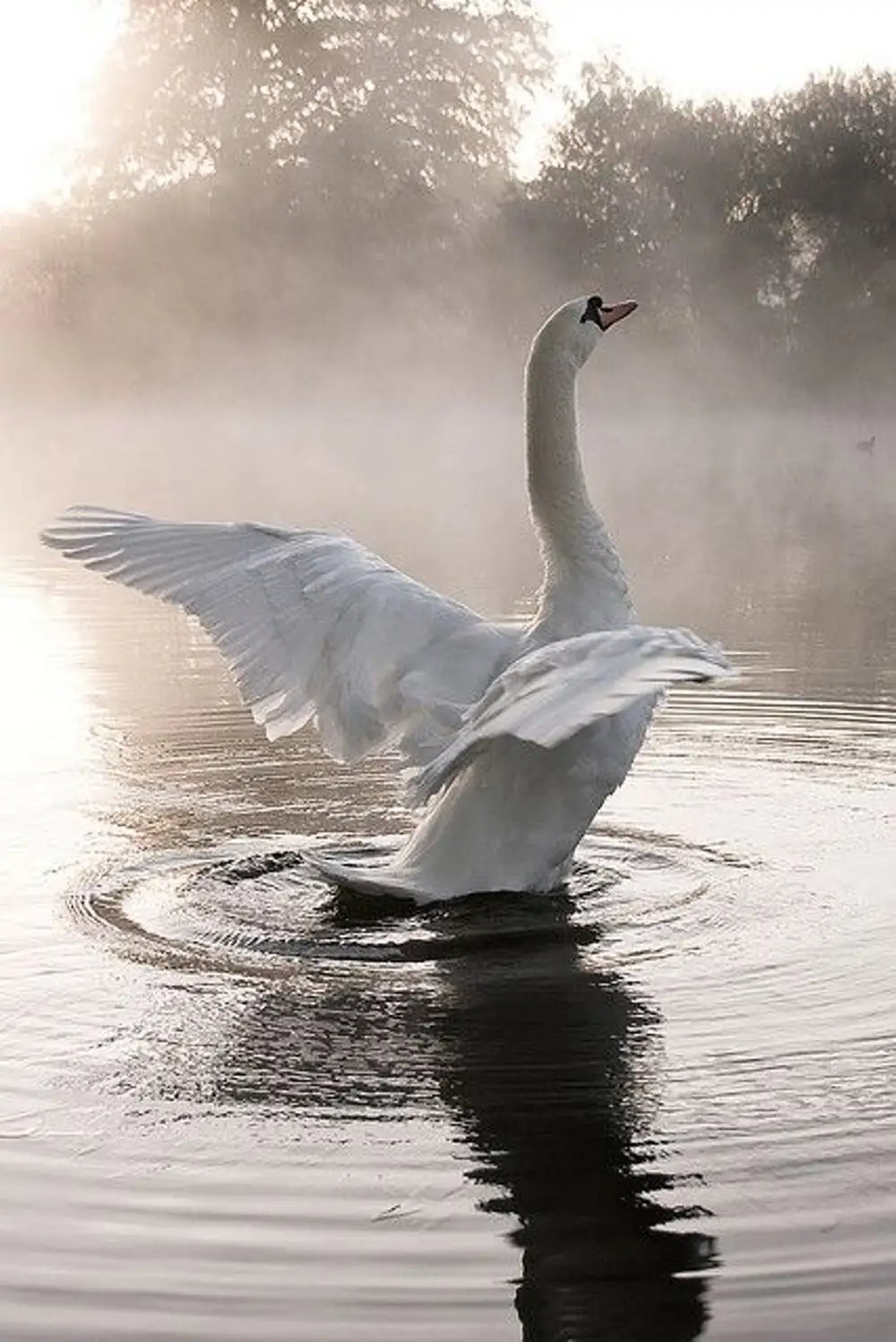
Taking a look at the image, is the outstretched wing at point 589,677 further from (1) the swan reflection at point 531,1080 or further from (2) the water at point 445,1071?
(2) the water at point 445,1071

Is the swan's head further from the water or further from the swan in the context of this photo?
the water

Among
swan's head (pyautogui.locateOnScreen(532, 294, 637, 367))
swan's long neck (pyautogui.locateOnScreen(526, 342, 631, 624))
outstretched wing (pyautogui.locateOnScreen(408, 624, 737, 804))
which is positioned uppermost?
swan's head (pyautogui.locateOnScreen(532, 294, 637, 367))

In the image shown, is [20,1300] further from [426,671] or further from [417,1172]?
[426,671]

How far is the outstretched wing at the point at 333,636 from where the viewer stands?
854 cm

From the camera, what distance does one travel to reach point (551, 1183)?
5484 millimetres

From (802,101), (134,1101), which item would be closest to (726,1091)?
(134,1101)

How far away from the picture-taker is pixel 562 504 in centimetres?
916

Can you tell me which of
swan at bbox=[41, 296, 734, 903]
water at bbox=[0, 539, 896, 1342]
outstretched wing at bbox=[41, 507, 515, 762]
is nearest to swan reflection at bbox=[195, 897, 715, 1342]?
water at bbox=[0, 539, 896, 1342]

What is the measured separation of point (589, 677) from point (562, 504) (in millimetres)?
3372

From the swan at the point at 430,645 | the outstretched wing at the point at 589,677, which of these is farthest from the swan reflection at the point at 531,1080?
the outstretched wing at the point at 589,677

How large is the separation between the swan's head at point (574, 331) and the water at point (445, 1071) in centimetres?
192

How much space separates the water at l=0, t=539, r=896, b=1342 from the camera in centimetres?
491

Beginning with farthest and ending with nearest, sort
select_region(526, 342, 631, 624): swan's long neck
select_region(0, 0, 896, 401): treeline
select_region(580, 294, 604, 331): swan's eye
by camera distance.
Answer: select_region(0, 0, 896, 401): treeline → select_region(580, 294, 604, 331): swan's eye → select_region(526, 342, 631, 624): swan's long neck

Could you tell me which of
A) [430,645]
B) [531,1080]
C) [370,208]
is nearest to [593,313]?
[430,645]
